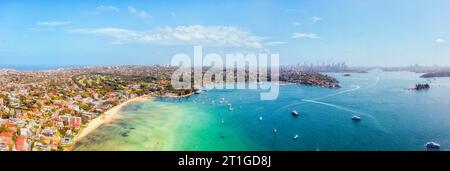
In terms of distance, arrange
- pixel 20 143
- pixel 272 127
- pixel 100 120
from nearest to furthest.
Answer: pixel 20 143 < pixel 272 127 < pixel 100 120

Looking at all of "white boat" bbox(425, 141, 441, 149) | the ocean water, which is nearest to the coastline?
the ocean water

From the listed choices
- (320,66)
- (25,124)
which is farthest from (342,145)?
(320,66)

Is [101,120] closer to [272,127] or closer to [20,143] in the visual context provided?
[20,143]

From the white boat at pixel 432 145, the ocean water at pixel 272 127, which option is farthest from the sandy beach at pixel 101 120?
the white boat at pixel 432 145

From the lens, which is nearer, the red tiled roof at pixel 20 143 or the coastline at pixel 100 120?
the red tiled roof at pixel 20 143

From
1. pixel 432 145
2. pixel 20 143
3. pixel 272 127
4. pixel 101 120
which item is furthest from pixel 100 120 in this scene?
pixel 432 145

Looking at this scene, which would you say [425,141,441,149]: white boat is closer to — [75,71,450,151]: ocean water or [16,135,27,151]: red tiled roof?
[75,71,450,151]: ocean water

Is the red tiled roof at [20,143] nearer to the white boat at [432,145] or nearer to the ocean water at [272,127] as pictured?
the ocean water at [272,127]

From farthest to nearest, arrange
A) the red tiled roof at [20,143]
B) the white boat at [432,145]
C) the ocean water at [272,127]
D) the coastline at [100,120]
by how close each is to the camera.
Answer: the coastline at [100,120] → the ocean water at [272,127] → the white boat at [432,145] → the red tiled roof at [20,143]
